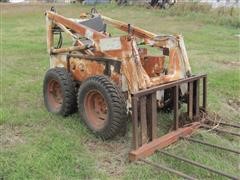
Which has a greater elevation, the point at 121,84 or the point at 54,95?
the point at 121,84

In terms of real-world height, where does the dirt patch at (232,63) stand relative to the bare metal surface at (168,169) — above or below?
above

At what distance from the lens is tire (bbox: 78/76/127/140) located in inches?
171

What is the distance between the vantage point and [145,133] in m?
4.32

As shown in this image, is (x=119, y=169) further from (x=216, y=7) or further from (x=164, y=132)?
(x=216, y=7)

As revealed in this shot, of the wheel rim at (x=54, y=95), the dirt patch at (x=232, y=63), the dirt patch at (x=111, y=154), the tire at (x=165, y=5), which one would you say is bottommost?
the dirt patch at (x=111, y=154)

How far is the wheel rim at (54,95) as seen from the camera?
5434mm

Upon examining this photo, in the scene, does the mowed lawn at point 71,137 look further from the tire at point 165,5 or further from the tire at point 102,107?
the tire at point 165,5

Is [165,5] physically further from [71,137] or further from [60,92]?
[71,137]

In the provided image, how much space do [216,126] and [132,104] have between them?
1267mm

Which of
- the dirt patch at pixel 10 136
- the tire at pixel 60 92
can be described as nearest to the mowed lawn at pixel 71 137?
the dirt patch at pixel 10 136

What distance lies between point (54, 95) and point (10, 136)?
96cm

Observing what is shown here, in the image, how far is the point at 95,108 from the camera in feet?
15.8

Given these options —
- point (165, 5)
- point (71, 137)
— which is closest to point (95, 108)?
point (71, 137)

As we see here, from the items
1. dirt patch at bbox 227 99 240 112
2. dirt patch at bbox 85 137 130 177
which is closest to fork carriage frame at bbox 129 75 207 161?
dirt patch at bbox 85 137 130 177
